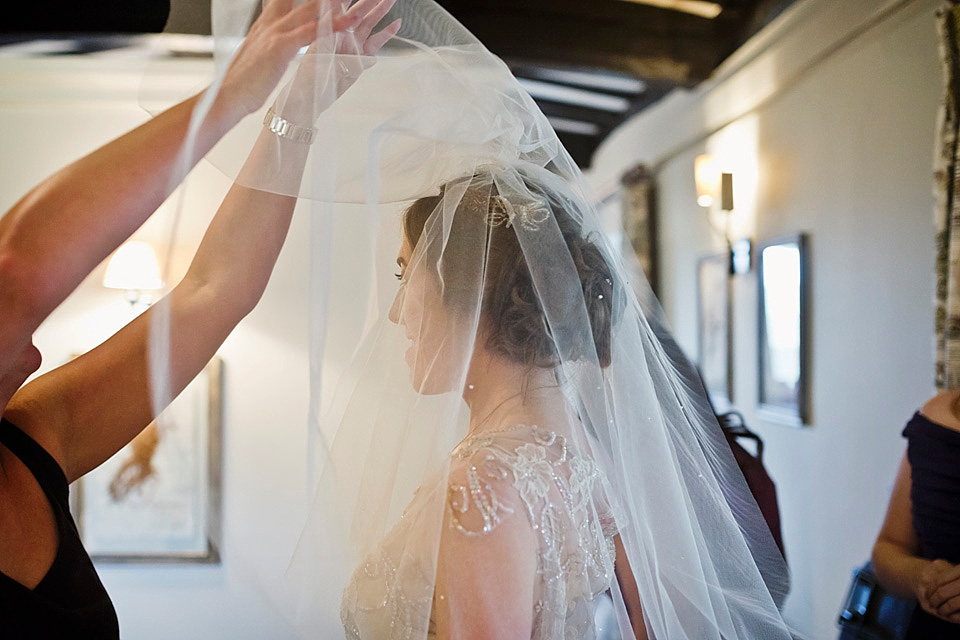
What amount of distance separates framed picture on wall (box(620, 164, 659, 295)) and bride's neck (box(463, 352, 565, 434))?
4.79 m

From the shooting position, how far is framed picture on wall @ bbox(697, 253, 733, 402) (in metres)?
Answer: 4.59

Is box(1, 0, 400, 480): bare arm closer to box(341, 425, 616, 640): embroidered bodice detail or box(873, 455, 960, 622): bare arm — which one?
box(341, 425, 616, 640): embroidered bodice detail

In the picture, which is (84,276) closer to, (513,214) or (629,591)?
(513,214)

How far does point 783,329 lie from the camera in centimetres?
379

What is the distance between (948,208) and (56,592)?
238 cm

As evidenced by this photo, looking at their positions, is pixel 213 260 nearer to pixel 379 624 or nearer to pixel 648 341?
pixel 379 624

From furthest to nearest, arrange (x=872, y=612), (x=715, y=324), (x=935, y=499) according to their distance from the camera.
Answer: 1. (x=715, y=324)
2. (x=872, y=612)
3. (x=935, y=499)

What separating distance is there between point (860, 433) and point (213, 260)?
2.74 meters

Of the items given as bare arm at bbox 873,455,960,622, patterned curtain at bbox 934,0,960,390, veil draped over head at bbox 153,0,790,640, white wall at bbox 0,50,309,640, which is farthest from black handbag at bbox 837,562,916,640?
white wall at bbox 0,50,309,640

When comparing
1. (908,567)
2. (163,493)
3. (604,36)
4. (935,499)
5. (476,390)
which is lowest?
(163,493)

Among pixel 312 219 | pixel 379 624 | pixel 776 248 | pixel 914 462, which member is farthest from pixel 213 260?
pixel 776 248

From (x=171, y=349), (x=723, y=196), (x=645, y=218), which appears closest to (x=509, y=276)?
(x=171, y=349)

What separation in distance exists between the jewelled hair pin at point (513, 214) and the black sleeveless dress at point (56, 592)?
61cm

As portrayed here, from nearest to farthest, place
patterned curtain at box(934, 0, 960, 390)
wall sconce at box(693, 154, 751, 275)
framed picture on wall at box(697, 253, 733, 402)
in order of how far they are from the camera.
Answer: patterned curtain at box(934, 0, 960, 390) → wall sconce at box(693, 154, 751, 275) → framed picture on wall at box(697, 253, 733, 402)
